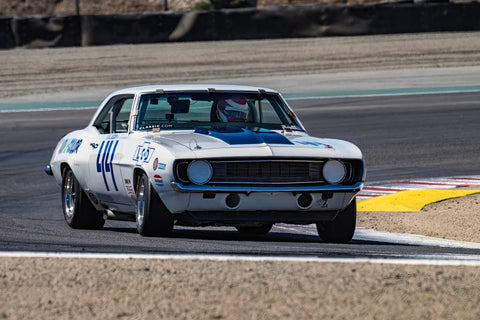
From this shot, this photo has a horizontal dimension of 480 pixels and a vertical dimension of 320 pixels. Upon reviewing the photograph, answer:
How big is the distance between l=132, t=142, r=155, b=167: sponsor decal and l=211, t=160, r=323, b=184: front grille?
0.51 metres

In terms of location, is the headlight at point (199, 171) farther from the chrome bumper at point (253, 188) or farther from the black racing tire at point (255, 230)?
the black racing tire at point (255, 230)

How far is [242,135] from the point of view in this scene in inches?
305

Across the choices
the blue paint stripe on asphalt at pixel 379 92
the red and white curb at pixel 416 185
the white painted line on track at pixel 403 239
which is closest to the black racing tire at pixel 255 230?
the white painted line on track at pixel 403 239

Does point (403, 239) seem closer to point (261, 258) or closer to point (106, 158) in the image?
point (106, 158)

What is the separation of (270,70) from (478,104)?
8.64m

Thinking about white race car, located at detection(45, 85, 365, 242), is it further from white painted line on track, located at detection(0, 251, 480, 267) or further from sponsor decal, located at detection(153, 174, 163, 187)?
white painted line on track, located at detection(0, 251, 480, 267)

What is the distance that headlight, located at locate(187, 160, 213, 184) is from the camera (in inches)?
287

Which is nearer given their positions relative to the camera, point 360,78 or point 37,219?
point 37,219

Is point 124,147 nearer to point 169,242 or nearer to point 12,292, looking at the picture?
point 169,242

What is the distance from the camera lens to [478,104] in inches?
806

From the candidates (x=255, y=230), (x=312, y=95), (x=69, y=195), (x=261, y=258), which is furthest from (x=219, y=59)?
(x=261, y=258)

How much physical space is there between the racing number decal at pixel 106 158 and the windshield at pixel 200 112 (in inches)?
10.8

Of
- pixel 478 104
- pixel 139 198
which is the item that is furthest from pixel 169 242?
pixel 478 104

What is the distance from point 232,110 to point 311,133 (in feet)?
28.2
